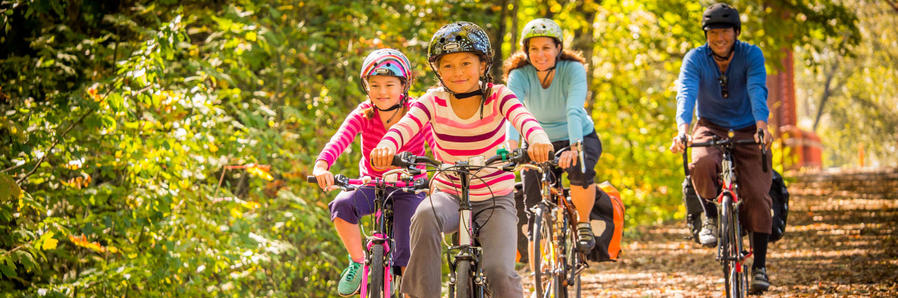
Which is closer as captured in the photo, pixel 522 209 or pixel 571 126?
pixel 571 126

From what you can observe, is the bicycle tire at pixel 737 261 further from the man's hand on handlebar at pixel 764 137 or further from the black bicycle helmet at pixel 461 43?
the black bicycle helmet at pixel 461 43

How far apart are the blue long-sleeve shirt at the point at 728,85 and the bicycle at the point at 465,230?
2617mm

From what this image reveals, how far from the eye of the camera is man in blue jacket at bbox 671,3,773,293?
6652mm

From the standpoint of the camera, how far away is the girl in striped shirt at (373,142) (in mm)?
5500

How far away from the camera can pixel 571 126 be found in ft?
21.0

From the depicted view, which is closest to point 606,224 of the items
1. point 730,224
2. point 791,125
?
point 730,224

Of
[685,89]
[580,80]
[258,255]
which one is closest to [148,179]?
[258,255]

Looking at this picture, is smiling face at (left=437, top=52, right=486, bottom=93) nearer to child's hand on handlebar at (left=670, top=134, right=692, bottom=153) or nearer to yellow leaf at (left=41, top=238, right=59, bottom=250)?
child's hand on handlebar at (left=670, top=134, right=692, bottom=153)

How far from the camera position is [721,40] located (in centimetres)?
677

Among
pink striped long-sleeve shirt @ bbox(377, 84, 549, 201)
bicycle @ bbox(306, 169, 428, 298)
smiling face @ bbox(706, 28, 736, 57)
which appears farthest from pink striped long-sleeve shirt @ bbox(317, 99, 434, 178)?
smiling face @ bbox(706, 28, 736, 57)

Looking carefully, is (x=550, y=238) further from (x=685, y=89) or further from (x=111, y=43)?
(x=111, y=43)

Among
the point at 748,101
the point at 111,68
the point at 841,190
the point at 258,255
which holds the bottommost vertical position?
the point at 841,190

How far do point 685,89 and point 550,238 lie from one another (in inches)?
58.3

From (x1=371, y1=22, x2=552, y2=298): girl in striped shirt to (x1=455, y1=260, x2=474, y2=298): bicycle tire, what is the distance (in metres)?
0.20
